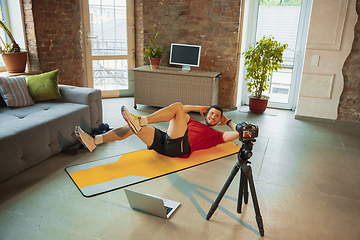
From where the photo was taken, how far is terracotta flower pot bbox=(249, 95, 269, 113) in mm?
4773

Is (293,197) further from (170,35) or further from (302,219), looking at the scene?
(170,35)

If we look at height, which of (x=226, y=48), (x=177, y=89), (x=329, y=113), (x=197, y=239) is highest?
(x=226, y=48)

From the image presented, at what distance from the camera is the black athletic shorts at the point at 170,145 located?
218cm

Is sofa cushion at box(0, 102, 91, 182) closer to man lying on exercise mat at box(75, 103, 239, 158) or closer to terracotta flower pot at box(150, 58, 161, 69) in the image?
man lying on exercise mat at box(75, 103, 239, 158)

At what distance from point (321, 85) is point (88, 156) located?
363 centimetres

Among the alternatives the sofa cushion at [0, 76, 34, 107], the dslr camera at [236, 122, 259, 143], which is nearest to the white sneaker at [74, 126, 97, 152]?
the dslr camera at [236, 122, 259, 143]

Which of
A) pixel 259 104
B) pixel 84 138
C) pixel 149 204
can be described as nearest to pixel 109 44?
pixel 259 104

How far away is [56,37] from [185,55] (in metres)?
2.13

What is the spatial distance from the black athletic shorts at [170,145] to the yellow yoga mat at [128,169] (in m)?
0.05

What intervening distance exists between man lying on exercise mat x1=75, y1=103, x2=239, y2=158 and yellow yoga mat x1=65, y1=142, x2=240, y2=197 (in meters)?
0.07

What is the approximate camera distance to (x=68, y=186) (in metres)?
2.40

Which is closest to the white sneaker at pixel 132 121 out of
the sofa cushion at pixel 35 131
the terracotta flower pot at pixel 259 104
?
the sofa cushion at pixel 35 131

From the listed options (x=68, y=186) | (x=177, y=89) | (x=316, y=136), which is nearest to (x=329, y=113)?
(x=316, y=136)

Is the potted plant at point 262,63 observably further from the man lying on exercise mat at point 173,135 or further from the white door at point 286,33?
the man lying on exercise mat at point 173,135
